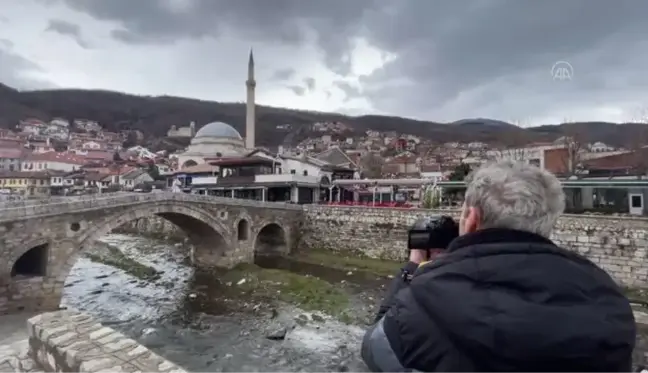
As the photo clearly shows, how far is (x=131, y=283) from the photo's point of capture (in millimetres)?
18719

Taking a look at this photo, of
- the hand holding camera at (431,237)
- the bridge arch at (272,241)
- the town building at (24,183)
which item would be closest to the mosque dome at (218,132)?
the town building at (24,183)

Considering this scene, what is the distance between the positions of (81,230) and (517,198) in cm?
1713

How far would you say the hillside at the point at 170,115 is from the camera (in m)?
117

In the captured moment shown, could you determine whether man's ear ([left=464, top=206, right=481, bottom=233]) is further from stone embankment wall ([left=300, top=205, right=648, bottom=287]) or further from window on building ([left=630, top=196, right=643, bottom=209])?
window on building ([left=630, top=196, right=643, bottom=209])

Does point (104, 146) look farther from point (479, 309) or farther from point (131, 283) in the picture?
point (479, 309)

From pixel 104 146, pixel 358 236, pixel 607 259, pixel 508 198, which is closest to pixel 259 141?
pixel 104 146

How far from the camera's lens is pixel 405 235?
24.4 metres

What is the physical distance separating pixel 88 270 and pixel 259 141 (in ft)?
308

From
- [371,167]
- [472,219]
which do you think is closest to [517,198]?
[472,219]

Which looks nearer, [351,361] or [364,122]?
[351,361]

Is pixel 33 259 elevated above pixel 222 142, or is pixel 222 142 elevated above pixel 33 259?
pixel 222 142

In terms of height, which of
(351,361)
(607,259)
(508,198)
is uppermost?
(508,198)

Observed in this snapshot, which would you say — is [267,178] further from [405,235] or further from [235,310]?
[235,310]

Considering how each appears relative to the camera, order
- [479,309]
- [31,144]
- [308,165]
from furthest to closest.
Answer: [31,144] → [308,165] → [479,309]
